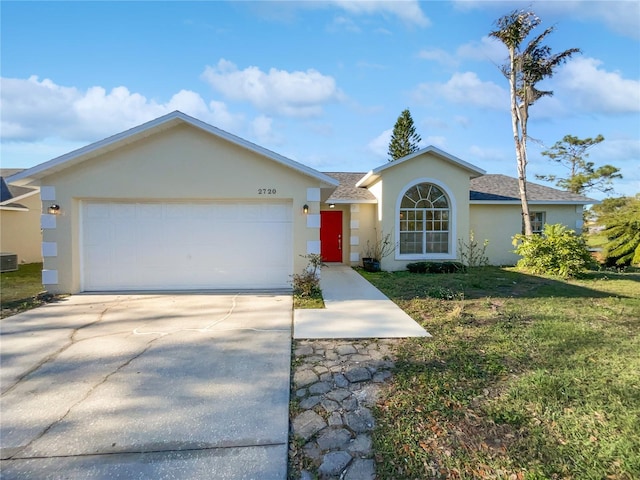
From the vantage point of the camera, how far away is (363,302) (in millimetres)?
7348

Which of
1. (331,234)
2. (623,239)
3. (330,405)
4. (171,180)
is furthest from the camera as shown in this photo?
(331,234)

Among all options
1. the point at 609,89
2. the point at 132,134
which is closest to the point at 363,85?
the point at 132,134

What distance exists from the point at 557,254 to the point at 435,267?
3888mm

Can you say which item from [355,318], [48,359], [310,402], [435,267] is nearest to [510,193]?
[435,267]

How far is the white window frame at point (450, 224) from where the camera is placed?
40.4ft

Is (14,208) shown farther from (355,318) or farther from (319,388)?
(319,388)

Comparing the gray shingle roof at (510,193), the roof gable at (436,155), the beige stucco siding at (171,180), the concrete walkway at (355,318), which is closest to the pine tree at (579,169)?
the gray shingle roof at (510,193)

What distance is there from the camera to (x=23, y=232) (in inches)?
565

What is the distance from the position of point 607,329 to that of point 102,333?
27.4 ft

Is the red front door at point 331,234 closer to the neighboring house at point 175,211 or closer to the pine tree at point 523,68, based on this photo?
the neighboring house at point 175,211

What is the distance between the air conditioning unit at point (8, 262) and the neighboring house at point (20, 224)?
161 centimetres

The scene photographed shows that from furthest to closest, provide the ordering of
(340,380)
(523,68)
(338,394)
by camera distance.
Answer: (523,68), (340,380), (338,394)

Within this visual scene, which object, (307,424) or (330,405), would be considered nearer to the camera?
(307,424)

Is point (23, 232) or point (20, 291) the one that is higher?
point (23, 232)
